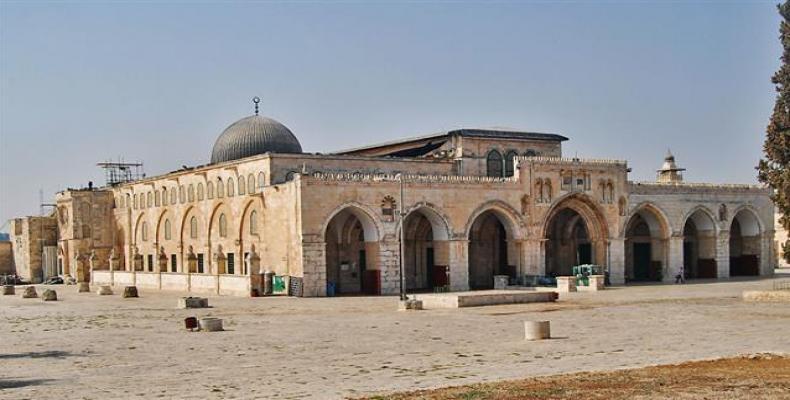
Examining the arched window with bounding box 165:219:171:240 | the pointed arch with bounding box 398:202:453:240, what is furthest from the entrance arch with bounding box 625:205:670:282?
the arched window with bounding box 165:219:171:240

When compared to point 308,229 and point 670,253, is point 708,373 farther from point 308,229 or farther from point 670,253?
point 670,253

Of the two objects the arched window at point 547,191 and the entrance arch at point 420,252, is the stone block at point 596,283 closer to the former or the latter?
the arched window at point 547,191

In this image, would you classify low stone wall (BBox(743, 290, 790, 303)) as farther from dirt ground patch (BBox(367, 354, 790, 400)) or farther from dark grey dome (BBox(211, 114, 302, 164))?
dark grey dome (BBox(211, 114, 302, 164))

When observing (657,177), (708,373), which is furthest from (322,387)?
(657,177)

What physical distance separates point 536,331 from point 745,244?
4398 centimetres

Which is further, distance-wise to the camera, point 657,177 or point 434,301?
point 657,177

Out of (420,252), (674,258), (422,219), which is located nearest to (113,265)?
(420,252)

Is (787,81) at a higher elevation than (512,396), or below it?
higher

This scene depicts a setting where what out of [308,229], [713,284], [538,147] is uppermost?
[538,147]

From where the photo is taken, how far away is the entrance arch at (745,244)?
62719mm

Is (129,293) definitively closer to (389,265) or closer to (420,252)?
(389,265)

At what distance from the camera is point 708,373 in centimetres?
1698

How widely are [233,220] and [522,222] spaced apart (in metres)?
15.8

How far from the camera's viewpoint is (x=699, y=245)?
61.6 metres
